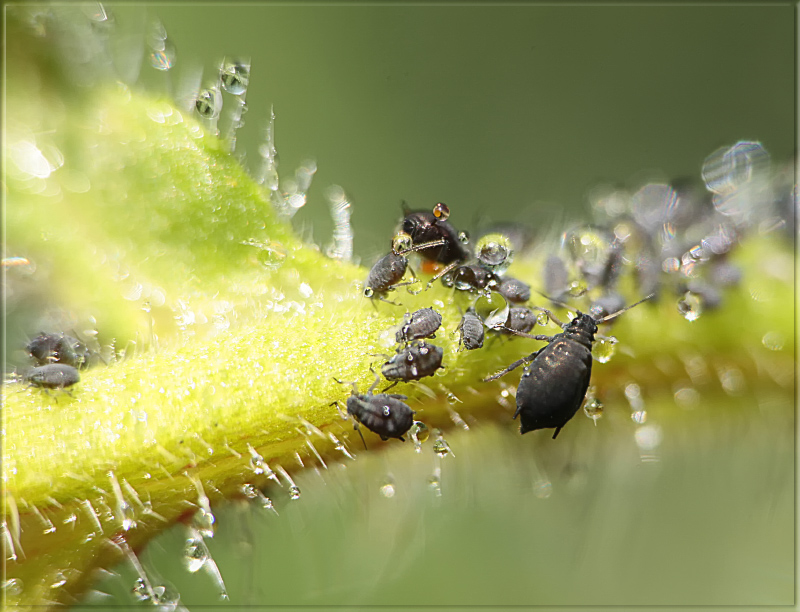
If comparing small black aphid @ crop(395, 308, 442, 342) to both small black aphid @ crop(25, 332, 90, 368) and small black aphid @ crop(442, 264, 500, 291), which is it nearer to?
small black aphid @ crop(442, 264, 500, 291)

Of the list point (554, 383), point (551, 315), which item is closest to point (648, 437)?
point (551, 315)

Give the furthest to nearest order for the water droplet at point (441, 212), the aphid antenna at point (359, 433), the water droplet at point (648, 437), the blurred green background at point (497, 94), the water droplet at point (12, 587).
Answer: the blurred green background at point (497, 94) < the water droplet at point (648, 437) < the water droplet at point (441, 212) < the aphid antenna at point (359, 433) < the water droplet at point (12, 587)

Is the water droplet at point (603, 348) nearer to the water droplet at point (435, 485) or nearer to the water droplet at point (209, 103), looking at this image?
the water droplet at point (435, 485)

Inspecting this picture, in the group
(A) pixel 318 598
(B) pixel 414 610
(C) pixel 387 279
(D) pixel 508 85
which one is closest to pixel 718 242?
(D) pixel 508 85

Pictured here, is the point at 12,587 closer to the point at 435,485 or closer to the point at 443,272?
the point at 435,485

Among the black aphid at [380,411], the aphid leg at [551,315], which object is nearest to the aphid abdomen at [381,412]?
the black aphid at [380,411]

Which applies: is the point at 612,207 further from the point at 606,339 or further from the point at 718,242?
the point at 606,339
